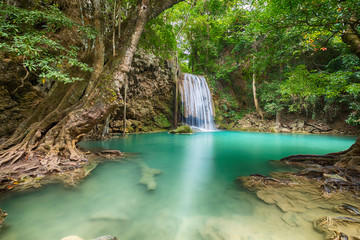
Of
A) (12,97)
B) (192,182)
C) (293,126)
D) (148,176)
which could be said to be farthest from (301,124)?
(12,97)

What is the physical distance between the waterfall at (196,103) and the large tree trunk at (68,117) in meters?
11.8

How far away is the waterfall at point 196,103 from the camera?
16.5 meters

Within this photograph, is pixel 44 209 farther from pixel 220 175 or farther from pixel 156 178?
pixel 220 175

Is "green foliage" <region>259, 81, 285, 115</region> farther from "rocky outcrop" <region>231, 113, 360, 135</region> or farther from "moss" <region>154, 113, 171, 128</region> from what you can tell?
"moss" <region>154, 113, 171, 128</region>

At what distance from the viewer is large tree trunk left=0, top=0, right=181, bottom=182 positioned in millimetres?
3350

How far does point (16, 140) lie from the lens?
382 centimetres

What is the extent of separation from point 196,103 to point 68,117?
14.1m

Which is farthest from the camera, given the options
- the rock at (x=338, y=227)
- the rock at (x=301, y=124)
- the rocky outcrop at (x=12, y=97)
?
the rock at (x=301, y=124)

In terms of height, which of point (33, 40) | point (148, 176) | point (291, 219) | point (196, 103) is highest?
point (196, 103)

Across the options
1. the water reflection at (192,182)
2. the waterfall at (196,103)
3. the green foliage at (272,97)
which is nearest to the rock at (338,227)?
the water reflection at (192,182)

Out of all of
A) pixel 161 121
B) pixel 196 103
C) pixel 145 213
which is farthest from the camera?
pixel 196 103

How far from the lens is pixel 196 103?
17.1 meters

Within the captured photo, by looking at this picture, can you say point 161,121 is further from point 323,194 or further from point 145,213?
point 323,194

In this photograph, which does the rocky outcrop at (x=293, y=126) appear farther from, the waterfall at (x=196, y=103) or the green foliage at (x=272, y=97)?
the waterfall at (x=196, y=103)
